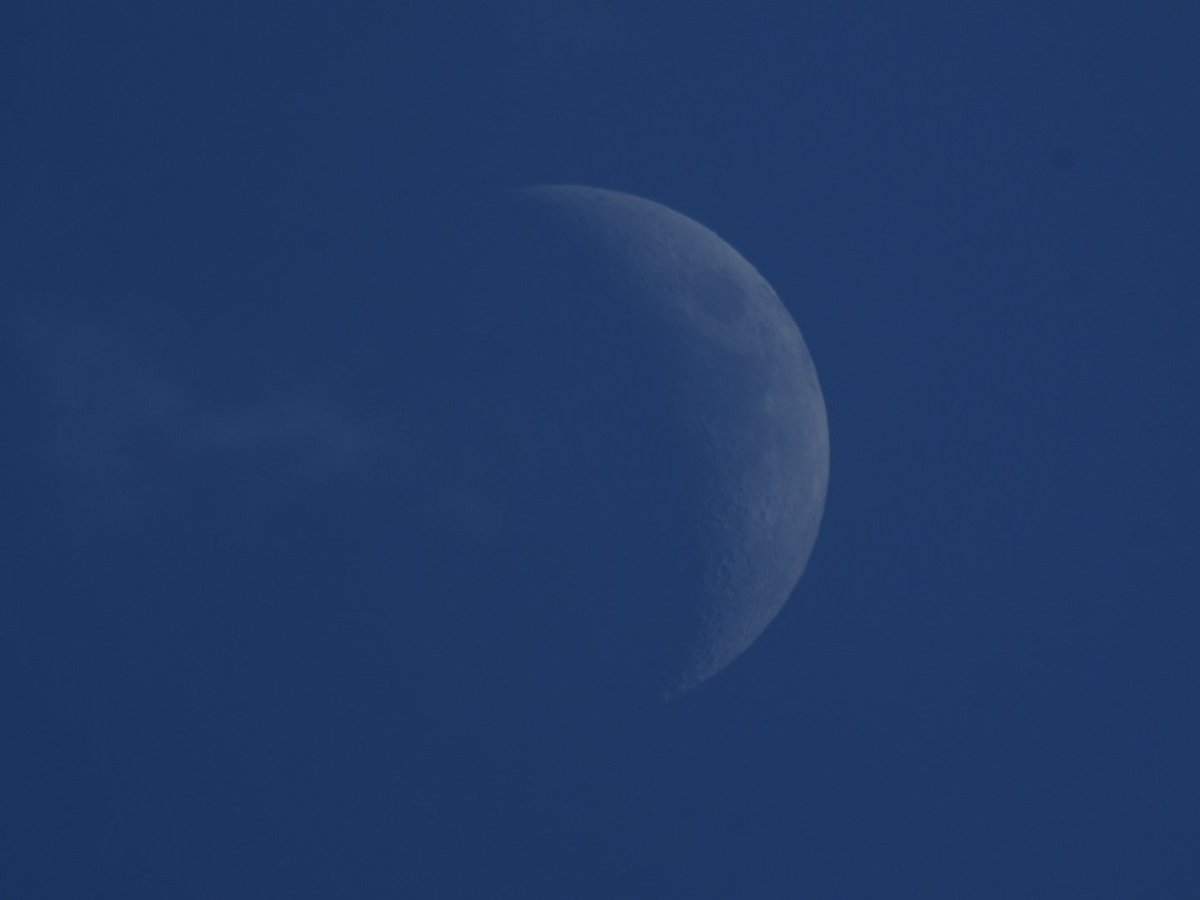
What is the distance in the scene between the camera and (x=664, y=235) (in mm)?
7648

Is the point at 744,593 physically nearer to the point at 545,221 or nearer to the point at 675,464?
the point at 675,464

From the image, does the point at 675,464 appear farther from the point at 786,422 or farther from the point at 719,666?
the point at 719,666

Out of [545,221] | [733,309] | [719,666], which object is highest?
[545,221]

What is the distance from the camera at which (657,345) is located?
7.15 meters

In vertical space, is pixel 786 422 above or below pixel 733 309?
below

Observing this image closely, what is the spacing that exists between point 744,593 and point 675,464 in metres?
1.00

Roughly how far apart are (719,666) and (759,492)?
3.97 feet

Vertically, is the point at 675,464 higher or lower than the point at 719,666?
higher

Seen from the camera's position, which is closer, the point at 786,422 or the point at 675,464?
the point at 675,464

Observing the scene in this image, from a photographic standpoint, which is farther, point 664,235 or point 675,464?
point 664,235

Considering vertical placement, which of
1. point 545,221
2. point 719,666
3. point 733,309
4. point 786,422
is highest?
point 545,221

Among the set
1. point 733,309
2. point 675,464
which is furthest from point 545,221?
point 675,464

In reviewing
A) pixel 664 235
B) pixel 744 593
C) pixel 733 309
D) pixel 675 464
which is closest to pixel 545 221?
pixel 664 235

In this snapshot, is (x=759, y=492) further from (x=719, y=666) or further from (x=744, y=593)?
(x=719, y=666)
